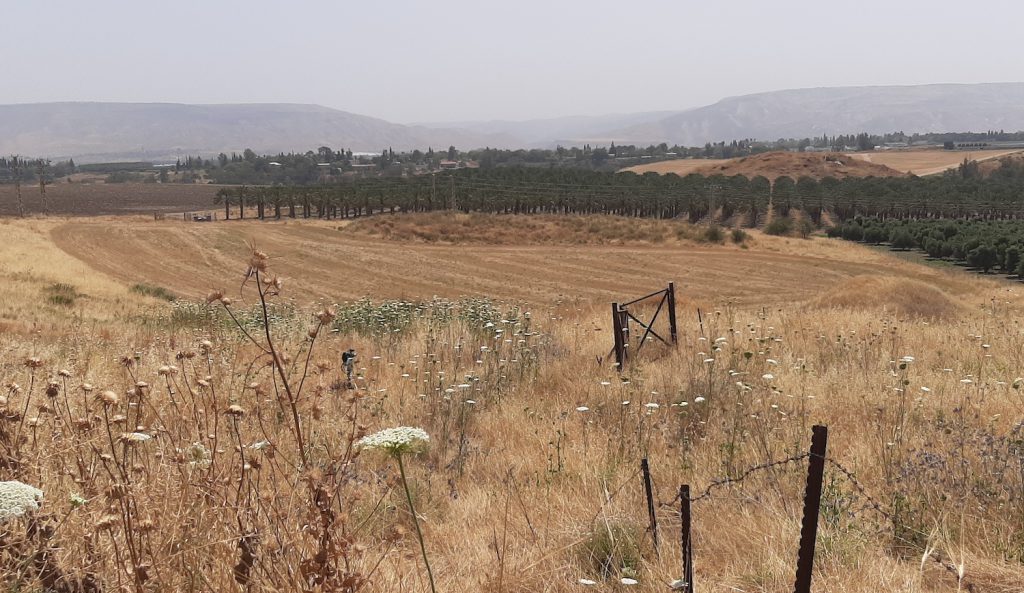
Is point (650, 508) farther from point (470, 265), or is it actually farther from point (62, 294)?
point (470, 265)

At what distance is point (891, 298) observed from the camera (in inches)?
845

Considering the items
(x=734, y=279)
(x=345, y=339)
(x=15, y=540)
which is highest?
(x=15, y=540)

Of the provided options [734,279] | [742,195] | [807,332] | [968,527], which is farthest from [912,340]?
[742,195]

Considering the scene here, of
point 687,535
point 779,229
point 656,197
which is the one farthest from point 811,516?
point 656,197

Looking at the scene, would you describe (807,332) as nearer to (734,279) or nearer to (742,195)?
(734,279)

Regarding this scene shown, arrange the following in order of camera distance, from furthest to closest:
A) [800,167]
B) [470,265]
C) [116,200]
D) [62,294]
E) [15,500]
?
[116,200] < [800,167] < [470,265] < [62,294] < [15,500]

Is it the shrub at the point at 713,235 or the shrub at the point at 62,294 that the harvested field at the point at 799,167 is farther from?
the shrub at the point at 62,294

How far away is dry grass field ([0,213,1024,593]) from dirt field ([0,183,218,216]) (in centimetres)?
11319

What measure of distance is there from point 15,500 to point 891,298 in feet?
74.8

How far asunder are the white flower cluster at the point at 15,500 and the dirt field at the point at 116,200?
387ft

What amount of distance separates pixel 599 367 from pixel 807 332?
4.80 metres

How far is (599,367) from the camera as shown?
899cm

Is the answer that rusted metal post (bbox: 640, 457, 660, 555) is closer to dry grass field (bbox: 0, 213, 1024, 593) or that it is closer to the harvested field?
dry grass field (bbox: 0, 213, 1024, 593)

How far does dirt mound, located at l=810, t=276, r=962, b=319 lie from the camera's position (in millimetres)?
20891
